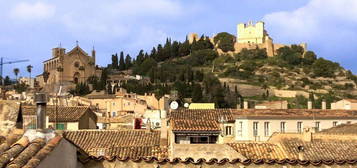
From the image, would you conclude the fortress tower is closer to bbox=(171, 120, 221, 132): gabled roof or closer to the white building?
the white building

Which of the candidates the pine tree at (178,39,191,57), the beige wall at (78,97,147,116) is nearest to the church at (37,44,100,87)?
the beige wall at (78,97,147,116)

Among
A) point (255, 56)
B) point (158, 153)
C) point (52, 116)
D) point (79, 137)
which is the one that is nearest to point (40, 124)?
point (158, 153)

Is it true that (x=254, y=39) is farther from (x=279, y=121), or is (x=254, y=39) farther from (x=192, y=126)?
(x=192, y=126)

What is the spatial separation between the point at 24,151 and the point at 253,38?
155m

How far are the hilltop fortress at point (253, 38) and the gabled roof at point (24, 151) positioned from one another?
144585 millimetres

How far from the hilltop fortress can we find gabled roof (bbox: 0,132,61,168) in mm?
144585

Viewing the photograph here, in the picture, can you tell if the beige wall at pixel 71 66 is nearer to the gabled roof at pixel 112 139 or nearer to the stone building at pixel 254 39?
the stone building at pixel 254 39

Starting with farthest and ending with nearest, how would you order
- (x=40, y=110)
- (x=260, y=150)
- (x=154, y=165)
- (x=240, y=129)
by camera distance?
(x=240, y=129), (x=260, y=150), (x=154, y=165), (x=40, y=110)

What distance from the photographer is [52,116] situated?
3944cm

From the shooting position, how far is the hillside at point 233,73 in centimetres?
10706

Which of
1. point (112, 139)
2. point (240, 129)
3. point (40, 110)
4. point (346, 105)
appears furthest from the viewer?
point (346, 105)

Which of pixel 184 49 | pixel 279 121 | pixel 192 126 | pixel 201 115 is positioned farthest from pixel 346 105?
pixel 184 49

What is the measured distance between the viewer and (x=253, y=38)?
161 metres

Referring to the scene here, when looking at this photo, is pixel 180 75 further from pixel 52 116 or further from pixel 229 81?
pixel 52 116
